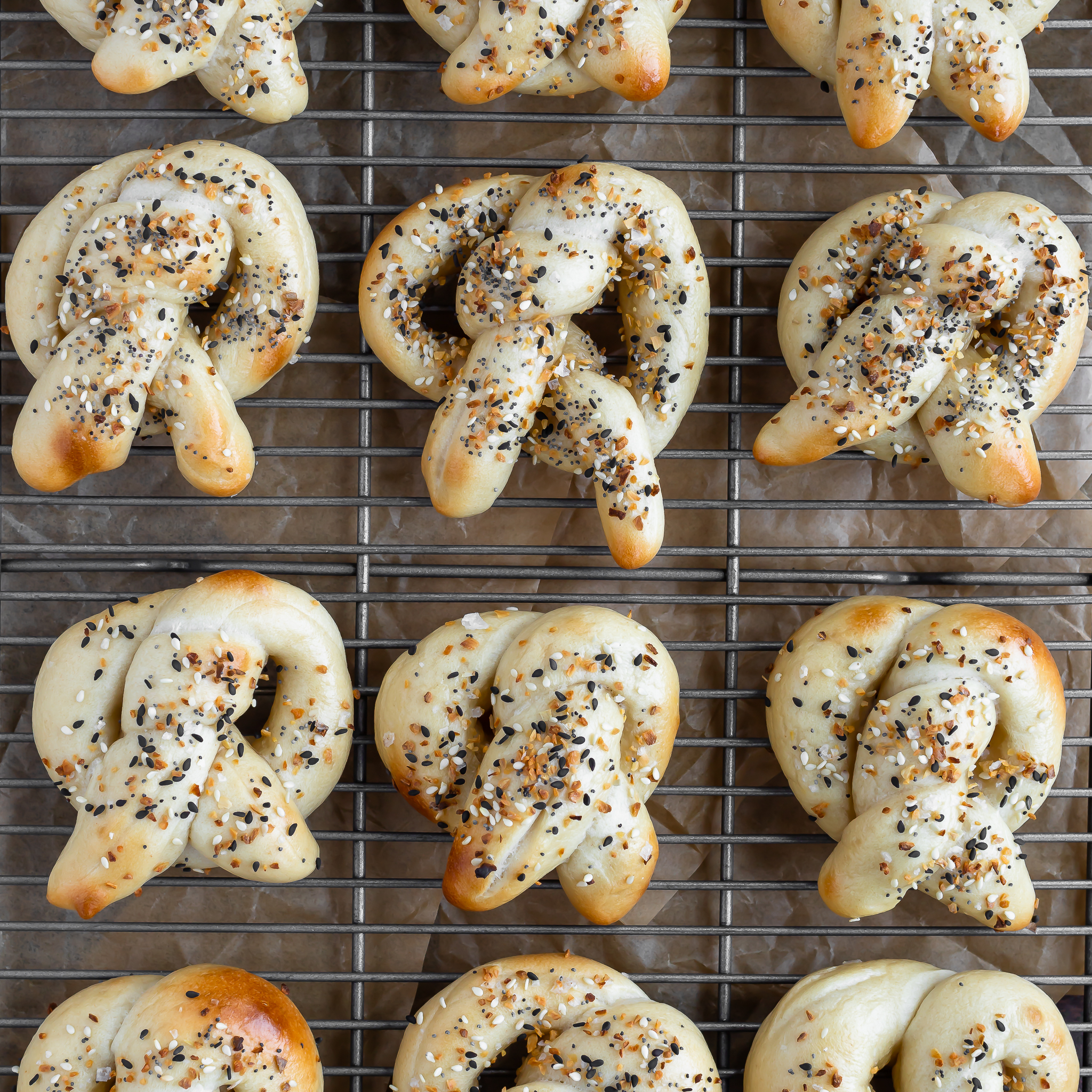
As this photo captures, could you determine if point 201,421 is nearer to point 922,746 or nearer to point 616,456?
point 616,456

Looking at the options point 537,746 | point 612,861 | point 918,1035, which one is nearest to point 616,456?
point 537,746

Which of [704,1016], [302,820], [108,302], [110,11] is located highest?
[110,11]

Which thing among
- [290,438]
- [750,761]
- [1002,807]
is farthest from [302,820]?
[1002,807]

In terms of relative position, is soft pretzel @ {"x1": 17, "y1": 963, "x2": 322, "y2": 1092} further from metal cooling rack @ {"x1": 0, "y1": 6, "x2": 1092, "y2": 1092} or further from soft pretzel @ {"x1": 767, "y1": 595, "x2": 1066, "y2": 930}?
soft pretzel @ {"x1": 767, "y1": 595, "x2": 1066, "y2": 930}

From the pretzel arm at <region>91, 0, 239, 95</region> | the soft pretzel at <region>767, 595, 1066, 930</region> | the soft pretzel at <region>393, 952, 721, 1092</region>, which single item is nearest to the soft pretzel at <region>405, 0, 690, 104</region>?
the pretzel arm at <region>91, 0, 239, 95</region>

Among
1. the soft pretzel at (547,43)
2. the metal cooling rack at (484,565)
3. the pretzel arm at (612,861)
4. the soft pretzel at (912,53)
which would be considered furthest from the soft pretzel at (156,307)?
the soft pretzel at (912,53)

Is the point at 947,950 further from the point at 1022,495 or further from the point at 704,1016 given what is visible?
the point at 1022,495
